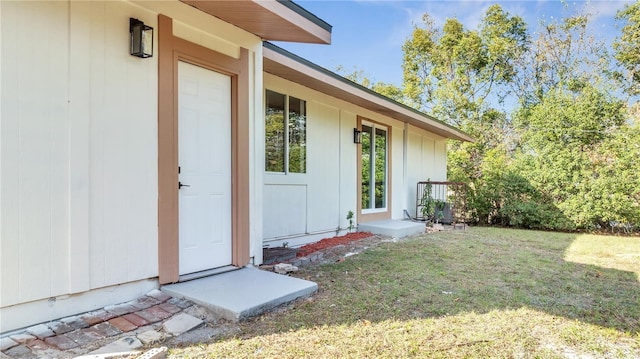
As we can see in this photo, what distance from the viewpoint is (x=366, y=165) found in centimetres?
786

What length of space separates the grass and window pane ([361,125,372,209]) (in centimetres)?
240

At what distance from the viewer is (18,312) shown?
2338 mm

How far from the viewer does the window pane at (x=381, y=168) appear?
8172 mm

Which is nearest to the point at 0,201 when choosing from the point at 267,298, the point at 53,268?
the point at 53,268

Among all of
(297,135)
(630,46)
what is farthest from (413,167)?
(630,46)

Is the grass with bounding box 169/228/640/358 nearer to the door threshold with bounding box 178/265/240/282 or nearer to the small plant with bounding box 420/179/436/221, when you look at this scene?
the door threshold with bounding box 178/265/240/282

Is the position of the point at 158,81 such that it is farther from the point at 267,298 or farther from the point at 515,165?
the point at 515,165

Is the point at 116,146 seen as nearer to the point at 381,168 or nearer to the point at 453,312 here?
the point at 453,312

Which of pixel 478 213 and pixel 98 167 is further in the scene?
pixel 478 213

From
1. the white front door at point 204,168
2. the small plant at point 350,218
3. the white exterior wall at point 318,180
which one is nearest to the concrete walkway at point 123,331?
the white front door at point 204,168

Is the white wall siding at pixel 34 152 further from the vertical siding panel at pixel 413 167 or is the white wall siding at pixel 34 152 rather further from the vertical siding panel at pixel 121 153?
the vertical siding panel at pixel 413 167

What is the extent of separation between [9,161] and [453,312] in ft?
11.1

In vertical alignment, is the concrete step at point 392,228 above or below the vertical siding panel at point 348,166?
below

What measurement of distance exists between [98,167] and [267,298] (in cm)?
165
